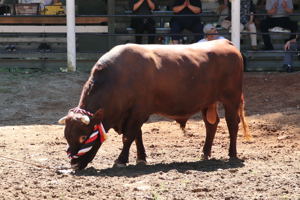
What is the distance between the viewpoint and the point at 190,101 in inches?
353

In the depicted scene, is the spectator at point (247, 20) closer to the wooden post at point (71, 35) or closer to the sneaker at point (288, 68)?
the sneaker at point (288, 68)

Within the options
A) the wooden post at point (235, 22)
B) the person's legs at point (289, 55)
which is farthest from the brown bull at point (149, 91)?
the person's legs at point (289, 55)

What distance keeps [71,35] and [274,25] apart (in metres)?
4.43

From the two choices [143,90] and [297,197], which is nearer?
[297,197]

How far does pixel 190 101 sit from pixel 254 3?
8405 mm

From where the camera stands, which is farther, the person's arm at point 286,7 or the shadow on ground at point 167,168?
the person's arm at point 286,7

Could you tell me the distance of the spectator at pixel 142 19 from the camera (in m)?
15.0

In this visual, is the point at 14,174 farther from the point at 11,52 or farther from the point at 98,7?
the point at 98,7

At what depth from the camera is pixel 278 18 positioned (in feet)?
49.8

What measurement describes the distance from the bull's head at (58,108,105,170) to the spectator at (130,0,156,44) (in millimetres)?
7199

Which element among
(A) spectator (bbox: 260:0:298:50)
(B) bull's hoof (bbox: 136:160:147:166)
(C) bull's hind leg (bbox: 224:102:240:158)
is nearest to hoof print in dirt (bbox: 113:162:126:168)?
(B) bull's hoof (bbox: 136:160:147:166)

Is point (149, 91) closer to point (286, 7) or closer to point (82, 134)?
point (82, 134)

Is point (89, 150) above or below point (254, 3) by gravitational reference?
below

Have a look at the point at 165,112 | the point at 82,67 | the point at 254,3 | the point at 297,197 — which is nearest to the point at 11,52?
the point at 82,67
